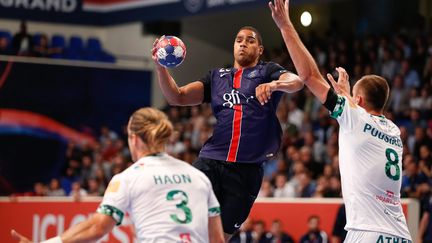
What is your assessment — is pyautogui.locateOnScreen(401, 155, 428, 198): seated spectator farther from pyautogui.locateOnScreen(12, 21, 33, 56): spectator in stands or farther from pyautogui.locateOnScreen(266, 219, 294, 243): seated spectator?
pyautogui.locateOnScreen(12, 21, 33, 56): spectator in stands

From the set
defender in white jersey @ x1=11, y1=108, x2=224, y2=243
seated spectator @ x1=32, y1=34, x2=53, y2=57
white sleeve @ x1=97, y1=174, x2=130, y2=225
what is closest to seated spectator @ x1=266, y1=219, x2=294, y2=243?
defender in white jersey @ x1=11, y1=108, x2=224, y2=243

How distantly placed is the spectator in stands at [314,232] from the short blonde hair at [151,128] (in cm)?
1003

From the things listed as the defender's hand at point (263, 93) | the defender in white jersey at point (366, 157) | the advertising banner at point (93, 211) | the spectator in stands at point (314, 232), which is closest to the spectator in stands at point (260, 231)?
the advertising banner at point (93, 211)

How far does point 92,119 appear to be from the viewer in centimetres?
2786

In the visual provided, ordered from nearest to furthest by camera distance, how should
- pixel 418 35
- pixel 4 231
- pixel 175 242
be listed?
pixel 175 242
pixel 4 231
pixel 418 35

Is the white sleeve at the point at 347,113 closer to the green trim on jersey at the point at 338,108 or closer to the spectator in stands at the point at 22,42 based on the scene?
the green trim on jersey at the point at 338,108

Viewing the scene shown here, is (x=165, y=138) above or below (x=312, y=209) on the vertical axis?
above

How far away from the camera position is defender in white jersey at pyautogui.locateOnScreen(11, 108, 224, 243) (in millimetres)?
5797

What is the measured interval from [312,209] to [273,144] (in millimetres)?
7391

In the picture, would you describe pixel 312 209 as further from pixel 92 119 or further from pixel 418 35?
pixel 92 119

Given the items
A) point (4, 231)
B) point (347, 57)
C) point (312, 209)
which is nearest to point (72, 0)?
point (347, 57)

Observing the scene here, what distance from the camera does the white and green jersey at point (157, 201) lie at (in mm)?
5840

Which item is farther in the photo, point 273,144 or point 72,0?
point 72,0

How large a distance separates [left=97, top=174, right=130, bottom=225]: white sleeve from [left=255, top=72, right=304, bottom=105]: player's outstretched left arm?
217 cm
